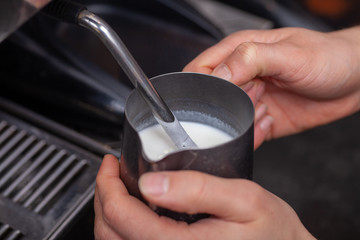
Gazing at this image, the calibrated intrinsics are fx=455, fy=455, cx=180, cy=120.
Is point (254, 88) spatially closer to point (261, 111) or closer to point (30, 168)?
point (261, 111)

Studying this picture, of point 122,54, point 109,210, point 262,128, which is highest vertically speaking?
point 122,54

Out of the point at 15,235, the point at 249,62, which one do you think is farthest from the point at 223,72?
the point at 15,235

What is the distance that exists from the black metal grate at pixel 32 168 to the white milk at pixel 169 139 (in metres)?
0.14

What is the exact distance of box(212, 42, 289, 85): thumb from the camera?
51 cm

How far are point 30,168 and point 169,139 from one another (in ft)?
0.65

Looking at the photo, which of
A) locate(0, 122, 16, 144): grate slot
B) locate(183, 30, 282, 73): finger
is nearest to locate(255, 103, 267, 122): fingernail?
locate(183, 30, 282, 73): finger

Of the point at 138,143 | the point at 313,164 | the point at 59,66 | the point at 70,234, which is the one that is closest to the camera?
the point at 138,143

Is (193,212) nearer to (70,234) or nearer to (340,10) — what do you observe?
(70,234)

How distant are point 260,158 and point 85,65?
0.51 m

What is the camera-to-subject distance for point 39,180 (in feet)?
1.70

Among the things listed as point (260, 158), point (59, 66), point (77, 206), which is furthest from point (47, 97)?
point (260, 158)

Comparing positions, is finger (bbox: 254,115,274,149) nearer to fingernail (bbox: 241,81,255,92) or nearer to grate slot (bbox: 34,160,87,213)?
fingernail (bbox: 241,81,255,92)

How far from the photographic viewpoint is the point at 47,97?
60 cm

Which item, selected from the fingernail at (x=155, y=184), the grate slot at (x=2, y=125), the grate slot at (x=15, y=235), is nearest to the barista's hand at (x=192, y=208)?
the fingernail at (x=155, y=184)
